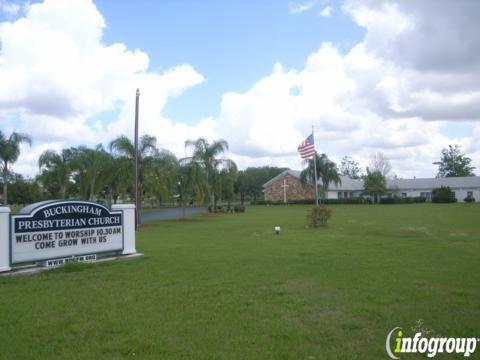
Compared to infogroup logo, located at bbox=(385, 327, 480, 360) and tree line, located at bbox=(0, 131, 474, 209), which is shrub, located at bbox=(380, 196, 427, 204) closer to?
tree line, located at bbox=(0, 131, 474, 209)

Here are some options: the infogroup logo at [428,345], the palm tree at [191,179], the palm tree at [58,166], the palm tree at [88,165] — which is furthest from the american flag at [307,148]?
the palm tree at [58,166]

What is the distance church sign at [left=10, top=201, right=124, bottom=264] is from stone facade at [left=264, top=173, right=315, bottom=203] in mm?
59547

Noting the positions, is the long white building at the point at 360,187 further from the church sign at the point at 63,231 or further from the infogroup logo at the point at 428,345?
the infogroup logo at the point at 428,345

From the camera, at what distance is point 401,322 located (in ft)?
17.4

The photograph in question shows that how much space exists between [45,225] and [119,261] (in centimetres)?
194

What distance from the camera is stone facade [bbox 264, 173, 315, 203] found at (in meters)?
70.4

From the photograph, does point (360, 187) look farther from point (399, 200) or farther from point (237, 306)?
point (237, 306)

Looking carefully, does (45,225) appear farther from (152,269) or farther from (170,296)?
(170,296)

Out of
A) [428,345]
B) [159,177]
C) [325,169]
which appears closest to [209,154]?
[159,177]

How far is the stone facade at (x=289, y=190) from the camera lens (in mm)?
70375

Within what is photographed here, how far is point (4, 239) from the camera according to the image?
328 inches

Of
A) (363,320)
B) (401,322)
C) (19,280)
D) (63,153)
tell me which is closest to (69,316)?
(19,280)

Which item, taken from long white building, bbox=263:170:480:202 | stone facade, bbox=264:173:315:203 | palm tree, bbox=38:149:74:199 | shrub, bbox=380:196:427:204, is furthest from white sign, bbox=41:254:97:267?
long white building, bbox=263:170:480:202

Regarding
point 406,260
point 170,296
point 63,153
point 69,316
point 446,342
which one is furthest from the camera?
point 63,153
